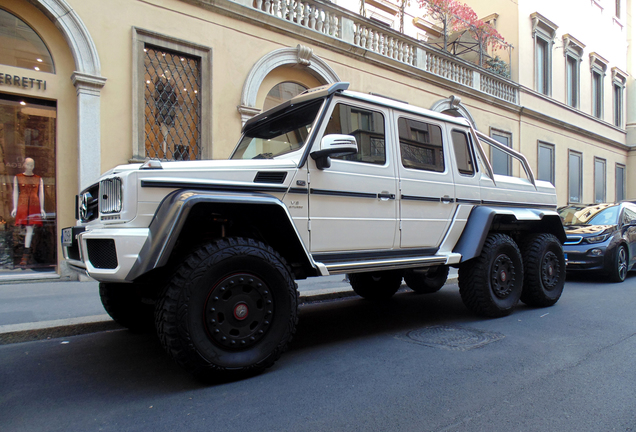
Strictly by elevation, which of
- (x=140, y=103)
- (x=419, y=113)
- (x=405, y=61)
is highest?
(x=405, y=61)

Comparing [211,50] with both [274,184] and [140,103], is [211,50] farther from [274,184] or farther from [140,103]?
[274,184]

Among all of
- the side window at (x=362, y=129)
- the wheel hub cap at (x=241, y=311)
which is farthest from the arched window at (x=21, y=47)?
the wheel hub cap at (x=241, y=311)

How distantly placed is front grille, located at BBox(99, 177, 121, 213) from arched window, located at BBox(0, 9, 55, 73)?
577 centimetres

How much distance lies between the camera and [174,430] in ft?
7.82

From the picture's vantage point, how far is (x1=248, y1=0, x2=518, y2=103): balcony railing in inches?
400

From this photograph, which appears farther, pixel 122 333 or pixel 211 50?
pixel 211 50

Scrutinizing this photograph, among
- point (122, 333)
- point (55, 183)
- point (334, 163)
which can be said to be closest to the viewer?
point (334, 163)

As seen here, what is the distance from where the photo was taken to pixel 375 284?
238 inches

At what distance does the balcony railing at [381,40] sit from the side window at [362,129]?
21.5 feet

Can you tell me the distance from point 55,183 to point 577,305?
837cm

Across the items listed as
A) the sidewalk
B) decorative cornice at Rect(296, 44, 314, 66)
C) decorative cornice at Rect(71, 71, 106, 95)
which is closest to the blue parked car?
the sidewalk

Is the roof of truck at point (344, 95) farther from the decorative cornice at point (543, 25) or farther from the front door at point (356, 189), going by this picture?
the decorative cornice at point (543, 25)

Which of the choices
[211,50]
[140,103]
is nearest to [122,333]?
[140,103]

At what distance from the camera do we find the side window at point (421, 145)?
4363 mm
